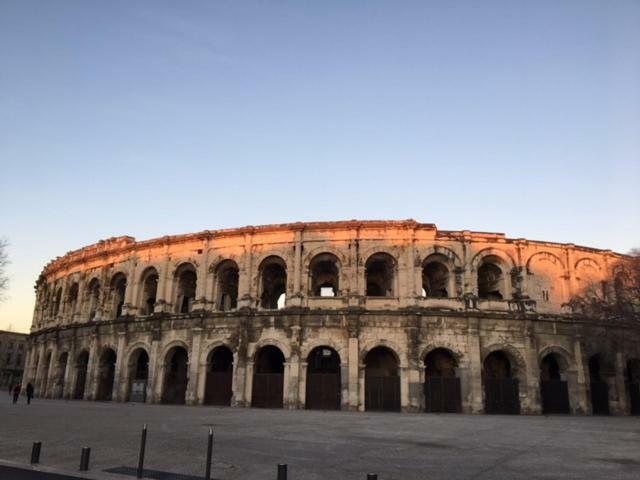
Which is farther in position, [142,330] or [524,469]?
[142,330]

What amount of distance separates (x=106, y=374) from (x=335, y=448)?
26.1m

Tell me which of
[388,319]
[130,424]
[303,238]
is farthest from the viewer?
[303,238]

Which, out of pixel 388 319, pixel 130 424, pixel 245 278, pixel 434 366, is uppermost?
pixel 245 278

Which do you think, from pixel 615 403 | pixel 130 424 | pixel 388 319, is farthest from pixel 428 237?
pixel 130 424

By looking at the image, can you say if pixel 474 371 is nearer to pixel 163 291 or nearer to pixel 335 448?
pixel 335 448

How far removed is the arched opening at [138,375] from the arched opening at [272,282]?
8.21 metres

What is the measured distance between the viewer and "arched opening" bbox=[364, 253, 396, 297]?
90.2 feet

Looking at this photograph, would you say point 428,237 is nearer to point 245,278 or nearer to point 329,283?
point 329,283

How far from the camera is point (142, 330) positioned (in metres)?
30.2

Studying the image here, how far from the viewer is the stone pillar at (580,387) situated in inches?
1022

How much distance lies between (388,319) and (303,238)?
6.48 m

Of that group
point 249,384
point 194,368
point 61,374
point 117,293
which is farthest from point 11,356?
point 249,384

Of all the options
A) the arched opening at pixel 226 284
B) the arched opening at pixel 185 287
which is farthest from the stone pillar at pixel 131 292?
the arched opening at pixel 226 284

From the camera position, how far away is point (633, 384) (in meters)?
28.7
